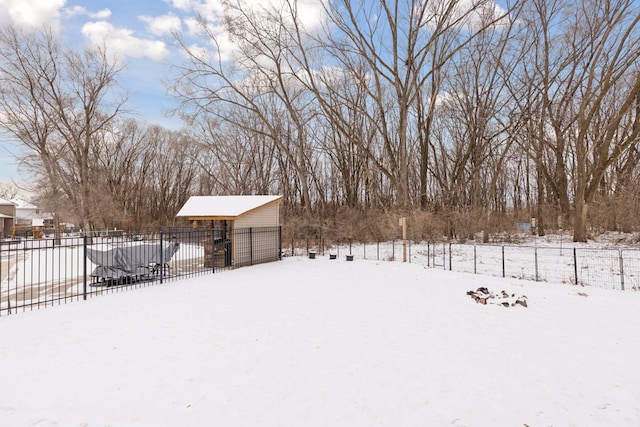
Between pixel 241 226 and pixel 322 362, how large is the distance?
9.74m

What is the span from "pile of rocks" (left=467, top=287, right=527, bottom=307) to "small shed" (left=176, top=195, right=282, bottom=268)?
29.5 ft

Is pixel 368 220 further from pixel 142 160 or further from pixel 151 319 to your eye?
pixel 142 160

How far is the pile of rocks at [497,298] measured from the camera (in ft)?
25.2

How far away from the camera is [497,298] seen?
8156 mm

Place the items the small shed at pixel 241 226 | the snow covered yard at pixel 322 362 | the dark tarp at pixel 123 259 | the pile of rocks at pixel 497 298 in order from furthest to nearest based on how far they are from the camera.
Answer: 1. the small shed at pixel 241 226
2. the dark tarp at pixel 123 259
3. the pile of rocks at pixel 497 298
4. the snow covered yard at pixel 322 362

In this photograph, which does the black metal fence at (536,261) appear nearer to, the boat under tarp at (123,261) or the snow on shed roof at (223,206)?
the snow on shed roof at (223,206)

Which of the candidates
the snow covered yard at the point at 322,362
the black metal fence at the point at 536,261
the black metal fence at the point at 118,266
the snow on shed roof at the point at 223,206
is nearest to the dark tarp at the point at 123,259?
the black metal fence at the point at 118,266

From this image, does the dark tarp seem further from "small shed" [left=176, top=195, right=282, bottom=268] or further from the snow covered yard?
"small shed" [left=176, top=195, right=282, bottom=268]

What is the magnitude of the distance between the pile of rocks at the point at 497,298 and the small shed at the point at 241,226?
8993 mm

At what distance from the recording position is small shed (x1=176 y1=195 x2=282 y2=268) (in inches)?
522

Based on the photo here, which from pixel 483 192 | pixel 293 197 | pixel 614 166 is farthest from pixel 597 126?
pixel 293 197

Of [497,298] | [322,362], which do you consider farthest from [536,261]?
[322,362]

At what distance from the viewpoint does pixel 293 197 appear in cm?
3631

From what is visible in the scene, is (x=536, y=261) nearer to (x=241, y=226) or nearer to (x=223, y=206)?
(x=241, y=226)
